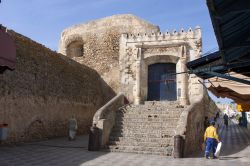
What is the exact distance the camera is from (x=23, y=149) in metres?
10.3

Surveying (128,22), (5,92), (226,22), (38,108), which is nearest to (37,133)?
(38,108)

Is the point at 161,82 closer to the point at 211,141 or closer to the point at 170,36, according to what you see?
the point at 170,36

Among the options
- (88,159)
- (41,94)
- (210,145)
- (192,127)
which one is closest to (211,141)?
(210,145)

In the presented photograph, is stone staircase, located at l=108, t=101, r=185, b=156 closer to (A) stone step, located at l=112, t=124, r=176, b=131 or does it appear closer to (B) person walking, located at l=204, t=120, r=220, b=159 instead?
(A) stone step, located at l=112, t=124, r=176, b=131

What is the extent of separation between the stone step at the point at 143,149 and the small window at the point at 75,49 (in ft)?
49.8

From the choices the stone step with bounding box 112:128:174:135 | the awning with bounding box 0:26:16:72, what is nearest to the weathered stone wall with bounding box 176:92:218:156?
the stone step with bounding box 112:128:174:135

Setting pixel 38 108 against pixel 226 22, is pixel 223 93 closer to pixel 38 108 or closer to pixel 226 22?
pixel 226 22

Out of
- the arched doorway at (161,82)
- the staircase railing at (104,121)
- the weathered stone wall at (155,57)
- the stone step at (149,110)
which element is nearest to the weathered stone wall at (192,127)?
the stone step at (149,110)

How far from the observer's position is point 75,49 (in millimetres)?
25375

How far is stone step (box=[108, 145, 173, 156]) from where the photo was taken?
10.4 metres

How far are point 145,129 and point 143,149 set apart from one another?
1846 millimetres

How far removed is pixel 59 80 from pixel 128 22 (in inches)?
390

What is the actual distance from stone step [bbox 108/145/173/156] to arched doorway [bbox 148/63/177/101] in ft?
24.7

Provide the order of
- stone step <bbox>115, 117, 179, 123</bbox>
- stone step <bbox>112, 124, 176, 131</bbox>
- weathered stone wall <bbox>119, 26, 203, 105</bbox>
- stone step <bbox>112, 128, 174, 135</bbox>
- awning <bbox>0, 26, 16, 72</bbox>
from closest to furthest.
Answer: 1. awning <bbox>0, 26, 16, 72</bbox>
2. stone step <bbox>112, 128, 174, 135</bbox>
3. stone step <bbox>112, 124, 176, 131</bbox>
4. stone step <bbox>115, 117, 179, 123</bbox>
5. weathered stone wall <bbox>119, 26, 203, 105</bbox>
